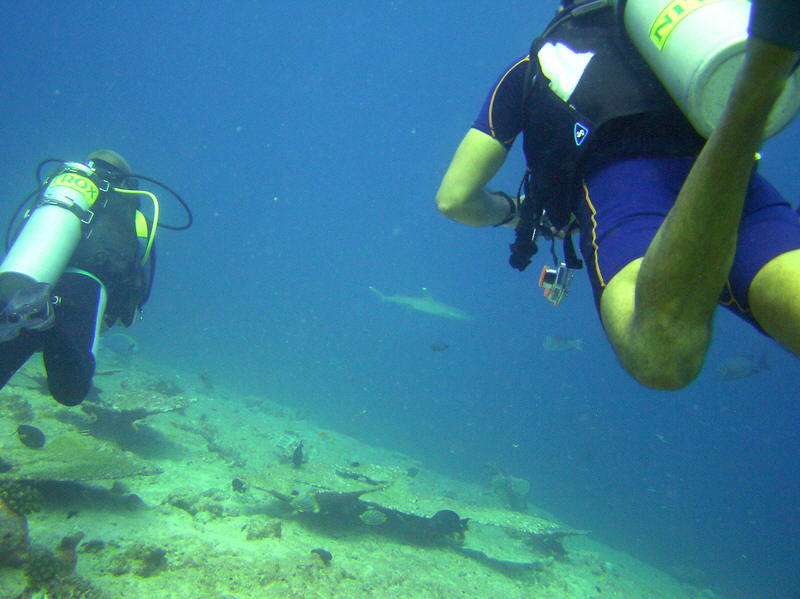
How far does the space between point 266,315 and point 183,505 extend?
91894mm

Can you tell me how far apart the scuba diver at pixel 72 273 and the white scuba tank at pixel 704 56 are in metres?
4.23

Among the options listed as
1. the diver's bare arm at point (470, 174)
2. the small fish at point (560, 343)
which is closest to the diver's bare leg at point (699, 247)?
the diver's bare arm at point (470, 174)

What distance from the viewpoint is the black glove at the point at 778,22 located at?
740mm

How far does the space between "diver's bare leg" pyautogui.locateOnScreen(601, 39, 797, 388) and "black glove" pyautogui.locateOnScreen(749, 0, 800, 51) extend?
2 cm

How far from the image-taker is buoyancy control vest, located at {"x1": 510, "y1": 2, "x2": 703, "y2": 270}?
151cm

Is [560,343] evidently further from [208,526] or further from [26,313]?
[26,313]

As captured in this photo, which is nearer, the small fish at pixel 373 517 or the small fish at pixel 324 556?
the small fish at pixel 324 556

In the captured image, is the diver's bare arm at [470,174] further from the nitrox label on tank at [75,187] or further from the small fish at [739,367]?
the small fish at [739,367]

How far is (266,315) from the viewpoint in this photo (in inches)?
3664

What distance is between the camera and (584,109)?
1617 millimetres

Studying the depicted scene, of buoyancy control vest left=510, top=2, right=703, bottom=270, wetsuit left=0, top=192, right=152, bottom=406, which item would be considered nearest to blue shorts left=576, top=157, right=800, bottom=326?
buoyancy control vest left=510, top=2, right=703, bottom=270

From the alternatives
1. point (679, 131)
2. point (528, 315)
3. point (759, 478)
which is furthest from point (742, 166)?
point (759, 478)

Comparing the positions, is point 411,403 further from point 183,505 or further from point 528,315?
point 183,505

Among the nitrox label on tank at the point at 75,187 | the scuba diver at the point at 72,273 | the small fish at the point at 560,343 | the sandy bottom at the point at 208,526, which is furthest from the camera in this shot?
the small fish at the point at 560,343
